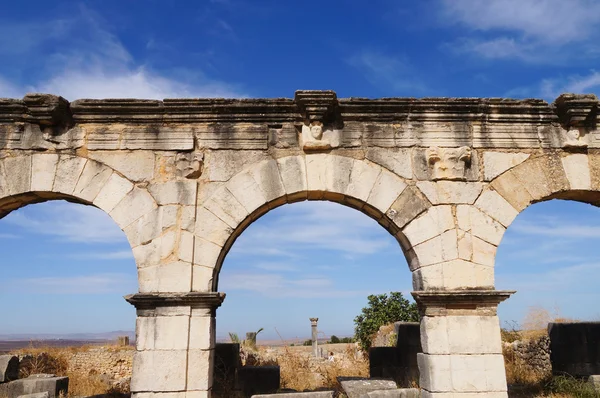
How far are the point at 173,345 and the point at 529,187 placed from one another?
4.38m

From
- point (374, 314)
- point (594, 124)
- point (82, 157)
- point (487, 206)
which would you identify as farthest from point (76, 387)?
point (374, 314)

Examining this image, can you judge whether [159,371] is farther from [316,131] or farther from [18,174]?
[316,131]

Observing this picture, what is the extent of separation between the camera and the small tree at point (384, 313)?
678 inches

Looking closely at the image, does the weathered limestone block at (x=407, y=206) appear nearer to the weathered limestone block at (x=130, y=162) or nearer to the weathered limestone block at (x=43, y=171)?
the weathered limestone block at (x=130, y=162)

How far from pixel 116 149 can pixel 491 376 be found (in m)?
4.83

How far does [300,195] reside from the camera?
5406mm

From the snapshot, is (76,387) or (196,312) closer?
(196,312)

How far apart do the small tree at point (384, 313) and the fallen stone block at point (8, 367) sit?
1137cm

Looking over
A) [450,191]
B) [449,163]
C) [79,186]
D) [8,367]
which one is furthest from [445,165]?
[8,367]

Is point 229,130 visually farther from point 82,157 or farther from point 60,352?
point 60,352

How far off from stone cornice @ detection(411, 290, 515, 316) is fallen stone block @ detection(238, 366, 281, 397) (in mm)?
3149

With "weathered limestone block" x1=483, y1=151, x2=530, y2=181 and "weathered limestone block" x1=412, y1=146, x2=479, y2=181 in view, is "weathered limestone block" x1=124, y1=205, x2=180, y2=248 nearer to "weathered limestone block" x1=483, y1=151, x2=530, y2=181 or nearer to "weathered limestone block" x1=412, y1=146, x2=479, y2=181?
"weathered limestone block" x1=412, y1=146, x2=479, y2=181

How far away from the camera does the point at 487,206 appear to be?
5.36 metres

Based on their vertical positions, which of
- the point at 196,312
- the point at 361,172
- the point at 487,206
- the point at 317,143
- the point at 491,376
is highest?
the point at 317,143
